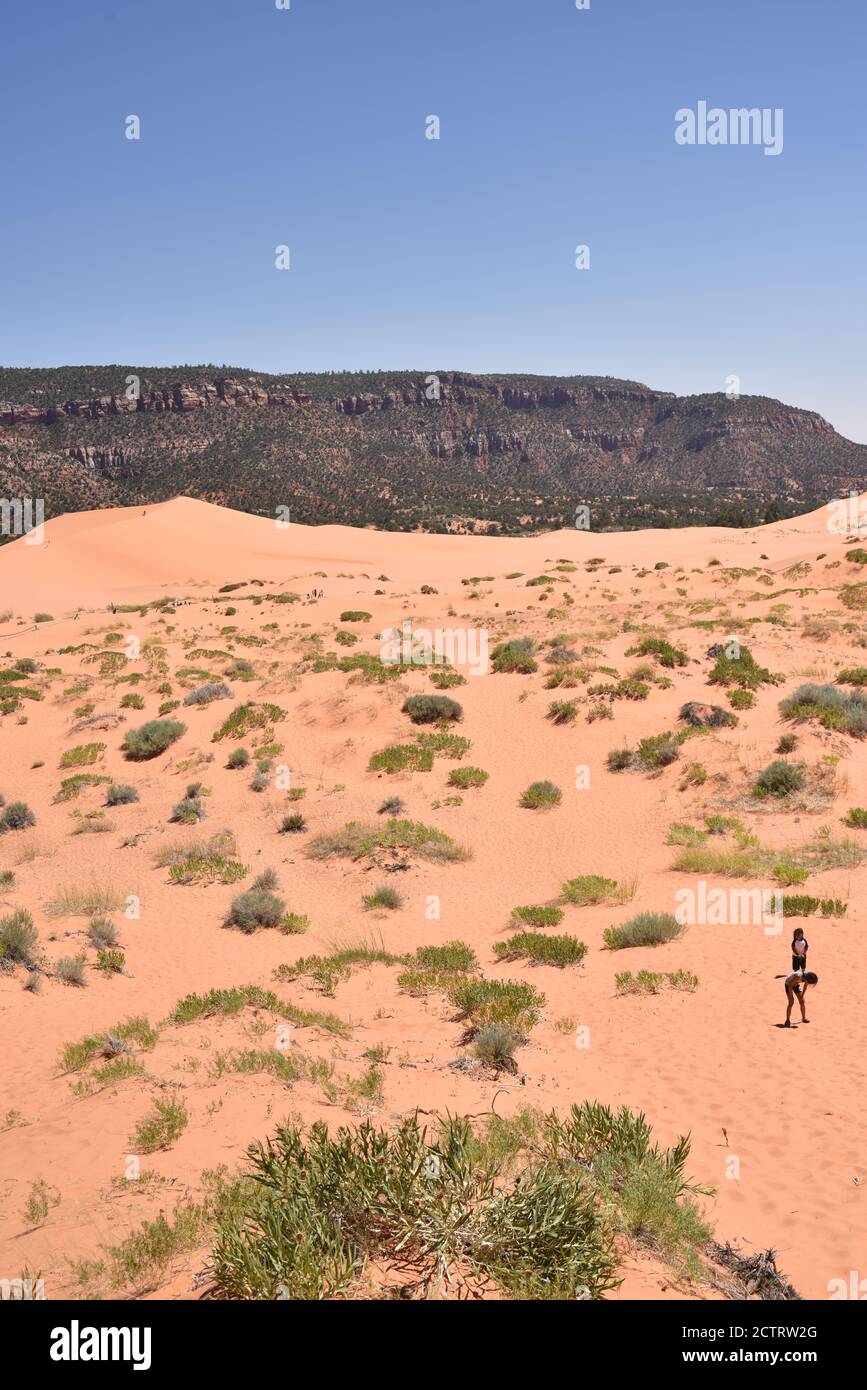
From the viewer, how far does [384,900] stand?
13633mm

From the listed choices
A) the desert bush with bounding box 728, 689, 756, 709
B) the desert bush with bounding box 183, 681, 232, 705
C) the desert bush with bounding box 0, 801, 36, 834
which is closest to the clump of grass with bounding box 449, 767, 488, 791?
the desert bush with bounding box 728, 689, 756, 709

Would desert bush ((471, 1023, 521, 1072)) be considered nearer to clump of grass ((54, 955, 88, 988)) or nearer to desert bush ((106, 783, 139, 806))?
clump of grass ((54, 955, 88, 988))

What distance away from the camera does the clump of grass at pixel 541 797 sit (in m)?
17.5

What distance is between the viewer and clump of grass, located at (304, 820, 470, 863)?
1555cm

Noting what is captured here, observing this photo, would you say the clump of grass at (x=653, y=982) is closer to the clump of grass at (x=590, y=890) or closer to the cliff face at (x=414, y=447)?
the clump of grass at (x=590, y=890)

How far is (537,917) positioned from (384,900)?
253cm

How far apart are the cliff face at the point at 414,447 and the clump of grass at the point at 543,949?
76132 mm

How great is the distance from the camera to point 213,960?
461 inches

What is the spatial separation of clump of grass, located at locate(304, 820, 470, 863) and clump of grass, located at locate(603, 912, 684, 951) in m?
4.30

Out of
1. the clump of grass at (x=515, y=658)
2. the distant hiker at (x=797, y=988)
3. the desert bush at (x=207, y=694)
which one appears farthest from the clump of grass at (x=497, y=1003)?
the desert bush at (x=207, y=694)

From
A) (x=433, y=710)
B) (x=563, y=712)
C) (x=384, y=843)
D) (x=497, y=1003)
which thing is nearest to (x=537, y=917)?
(x=497, y=1003)

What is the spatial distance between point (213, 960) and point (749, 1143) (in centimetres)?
738
